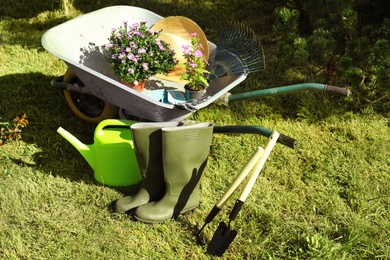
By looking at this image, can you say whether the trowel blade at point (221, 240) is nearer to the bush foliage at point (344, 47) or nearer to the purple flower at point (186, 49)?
the purple flower at point (186, 49)

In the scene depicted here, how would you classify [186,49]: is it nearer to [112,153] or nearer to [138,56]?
[138,56]

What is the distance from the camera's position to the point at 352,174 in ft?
9.16

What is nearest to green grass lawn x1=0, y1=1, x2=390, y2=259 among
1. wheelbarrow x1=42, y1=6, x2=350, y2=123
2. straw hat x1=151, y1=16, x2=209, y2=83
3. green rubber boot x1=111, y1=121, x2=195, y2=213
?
green rubber boot x1=111, y1=121, x2=195, y2=213

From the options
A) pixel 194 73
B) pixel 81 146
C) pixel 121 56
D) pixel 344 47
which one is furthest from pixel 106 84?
pixel 344 47

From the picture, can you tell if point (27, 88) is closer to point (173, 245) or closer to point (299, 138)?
point (173, 245)

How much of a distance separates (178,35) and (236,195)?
135 cm

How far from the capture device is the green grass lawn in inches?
90.8

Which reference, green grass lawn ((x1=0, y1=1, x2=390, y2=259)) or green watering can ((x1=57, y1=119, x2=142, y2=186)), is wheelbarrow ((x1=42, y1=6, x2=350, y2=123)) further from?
green grass lawn ((x1=0, y1=1, x2=390, y2=259))

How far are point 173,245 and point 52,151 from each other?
1241 millimetres

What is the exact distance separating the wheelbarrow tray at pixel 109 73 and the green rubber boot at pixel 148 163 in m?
0.19

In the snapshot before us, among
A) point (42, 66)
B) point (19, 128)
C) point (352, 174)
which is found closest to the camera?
point (352, 174)

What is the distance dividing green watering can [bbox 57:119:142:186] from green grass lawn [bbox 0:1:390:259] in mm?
102

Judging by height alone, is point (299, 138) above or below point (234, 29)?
below

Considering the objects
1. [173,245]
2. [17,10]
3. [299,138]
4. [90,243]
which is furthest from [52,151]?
[17,10]
